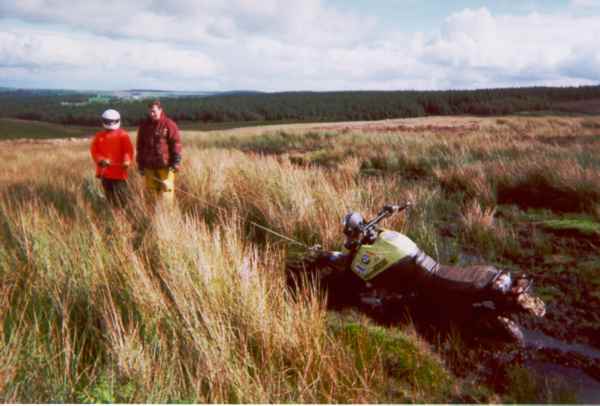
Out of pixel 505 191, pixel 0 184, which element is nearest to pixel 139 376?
pixel 505 191

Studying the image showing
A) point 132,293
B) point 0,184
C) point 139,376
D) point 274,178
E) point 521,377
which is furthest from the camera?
point 0,184

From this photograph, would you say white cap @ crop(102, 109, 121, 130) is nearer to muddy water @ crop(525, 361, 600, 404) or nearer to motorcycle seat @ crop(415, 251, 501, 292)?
motorcycle seat @ crop(415, 251, 501, 292)

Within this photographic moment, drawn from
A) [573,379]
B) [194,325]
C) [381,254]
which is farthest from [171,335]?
[573,379]

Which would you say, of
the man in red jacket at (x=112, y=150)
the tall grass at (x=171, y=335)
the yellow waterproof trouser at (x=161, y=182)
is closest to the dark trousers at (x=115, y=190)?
the man in red jacket at (x=112, y=150)

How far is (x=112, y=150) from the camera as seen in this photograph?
717 cm

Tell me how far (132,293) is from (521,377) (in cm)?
280

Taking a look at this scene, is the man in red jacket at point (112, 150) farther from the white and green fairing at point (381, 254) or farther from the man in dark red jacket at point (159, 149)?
the white and green fairing at point (381, 254)

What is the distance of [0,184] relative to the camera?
10.6 meters

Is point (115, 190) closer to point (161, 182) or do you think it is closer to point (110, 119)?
point (161, 182)

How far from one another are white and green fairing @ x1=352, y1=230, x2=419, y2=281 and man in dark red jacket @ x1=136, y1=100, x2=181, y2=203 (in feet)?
12.9

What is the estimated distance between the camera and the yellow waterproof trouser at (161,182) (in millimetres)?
7375

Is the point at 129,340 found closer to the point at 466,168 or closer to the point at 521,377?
the point at 521,377

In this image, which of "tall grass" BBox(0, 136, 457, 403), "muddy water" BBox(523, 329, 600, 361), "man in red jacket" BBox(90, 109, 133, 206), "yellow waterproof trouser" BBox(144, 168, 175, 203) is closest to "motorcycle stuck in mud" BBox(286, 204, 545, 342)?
"muddy water" BBox(523, 329, 600, 361)

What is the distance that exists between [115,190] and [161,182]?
2.58 feet
